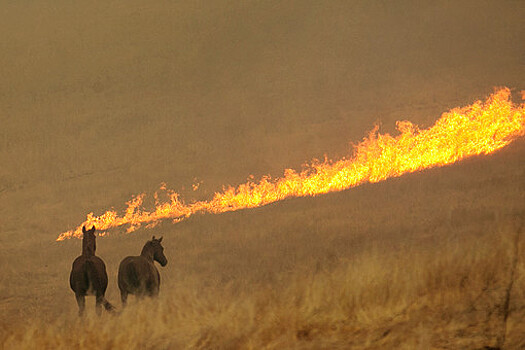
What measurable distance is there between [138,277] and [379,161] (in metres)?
6.03

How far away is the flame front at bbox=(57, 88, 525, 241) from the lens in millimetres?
11430

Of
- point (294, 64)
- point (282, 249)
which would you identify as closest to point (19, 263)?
point (282, 249)

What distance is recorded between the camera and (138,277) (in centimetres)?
918

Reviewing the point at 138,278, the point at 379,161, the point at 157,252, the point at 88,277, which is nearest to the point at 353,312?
the point at 138,278

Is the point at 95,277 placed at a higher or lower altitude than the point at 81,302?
higher

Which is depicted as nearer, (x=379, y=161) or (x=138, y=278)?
(x=138, y=278)

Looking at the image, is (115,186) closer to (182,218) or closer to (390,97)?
(182,218)

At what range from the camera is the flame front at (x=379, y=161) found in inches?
450

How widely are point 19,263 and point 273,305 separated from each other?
9197mm

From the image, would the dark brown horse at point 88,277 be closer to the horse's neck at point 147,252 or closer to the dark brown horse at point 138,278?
the dark brown horse at point 138,278

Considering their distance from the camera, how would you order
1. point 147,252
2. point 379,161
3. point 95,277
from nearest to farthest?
point 95,277
point 147,252
point 379,161

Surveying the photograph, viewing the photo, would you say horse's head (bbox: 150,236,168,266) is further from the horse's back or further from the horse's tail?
the horse's tail

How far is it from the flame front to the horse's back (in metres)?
3.92

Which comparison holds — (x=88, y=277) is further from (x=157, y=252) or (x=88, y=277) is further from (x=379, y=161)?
(x=379, y=161)
